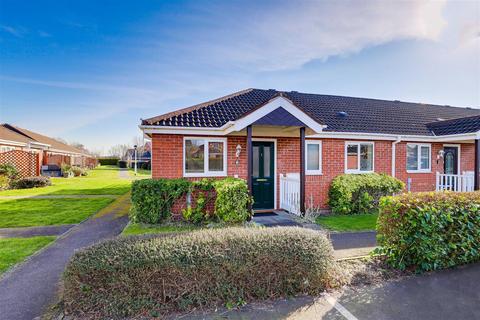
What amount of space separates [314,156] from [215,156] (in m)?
4.40

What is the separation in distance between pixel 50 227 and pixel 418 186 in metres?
15.9

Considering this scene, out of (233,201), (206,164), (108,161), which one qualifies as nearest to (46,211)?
(206,164)

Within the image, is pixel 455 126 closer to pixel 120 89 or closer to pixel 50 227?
pixel 50 227

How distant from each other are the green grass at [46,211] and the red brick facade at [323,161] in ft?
13.8

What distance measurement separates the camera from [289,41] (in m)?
10.5

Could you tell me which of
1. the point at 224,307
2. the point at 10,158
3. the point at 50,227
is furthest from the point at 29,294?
the point at 10,158

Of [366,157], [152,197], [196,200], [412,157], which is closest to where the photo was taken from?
[152,197]

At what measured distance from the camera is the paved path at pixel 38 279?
3705 millimetres

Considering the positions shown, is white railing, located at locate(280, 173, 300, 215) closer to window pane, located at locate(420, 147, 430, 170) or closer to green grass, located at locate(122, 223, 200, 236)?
green grass, located at locate(122, 223, 200, 236)

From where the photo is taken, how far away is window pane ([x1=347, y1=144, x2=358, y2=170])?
11.0 meters

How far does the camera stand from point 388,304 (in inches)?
146

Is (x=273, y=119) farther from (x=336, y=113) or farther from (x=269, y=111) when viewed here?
(x=336, y=113)

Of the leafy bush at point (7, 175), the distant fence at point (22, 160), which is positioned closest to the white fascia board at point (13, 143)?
the distant fence at point (22, 160)

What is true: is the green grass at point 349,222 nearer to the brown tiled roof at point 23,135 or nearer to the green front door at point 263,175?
the green front door at point 263,175
